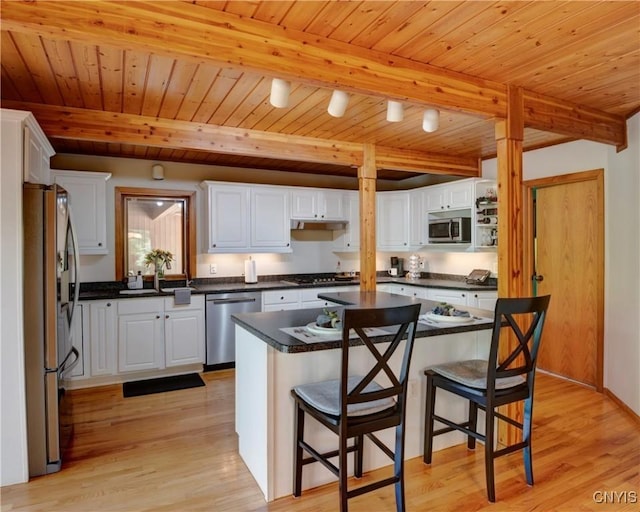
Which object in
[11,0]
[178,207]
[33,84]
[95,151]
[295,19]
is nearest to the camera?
[11,0]

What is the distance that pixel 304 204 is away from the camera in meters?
5.29

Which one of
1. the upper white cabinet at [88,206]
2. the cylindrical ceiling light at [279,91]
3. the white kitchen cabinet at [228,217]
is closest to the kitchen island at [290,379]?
the cylindrical ceiling light at [279,91]

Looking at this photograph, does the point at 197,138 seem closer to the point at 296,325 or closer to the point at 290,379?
the point at 296,325

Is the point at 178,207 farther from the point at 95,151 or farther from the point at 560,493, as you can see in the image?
the point at 560,493

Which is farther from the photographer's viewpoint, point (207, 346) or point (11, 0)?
point (207, 346)

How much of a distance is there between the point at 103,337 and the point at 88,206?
1.35 m

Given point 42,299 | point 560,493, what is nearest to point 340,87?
point 42,299

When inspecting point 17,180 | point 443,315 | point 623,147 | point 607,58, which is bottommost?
point 443,315

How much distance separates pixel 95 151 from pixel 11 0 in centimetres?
308

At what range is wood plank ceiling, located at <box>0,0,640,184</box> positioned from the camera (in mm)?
1835

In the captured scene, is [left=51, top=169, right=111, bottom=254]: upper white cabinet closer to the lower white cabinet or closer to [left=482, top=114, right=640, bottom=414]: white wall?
the lower white cabinet

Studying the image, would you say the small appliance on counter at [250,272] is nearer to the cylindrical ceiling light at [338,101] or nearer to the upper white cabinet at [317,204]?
the upper white cabinet at [317,204]

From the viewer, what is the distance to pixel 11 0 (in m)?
1.61

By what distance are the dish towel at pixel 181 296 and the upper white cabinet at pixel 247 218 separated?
2.09ft
